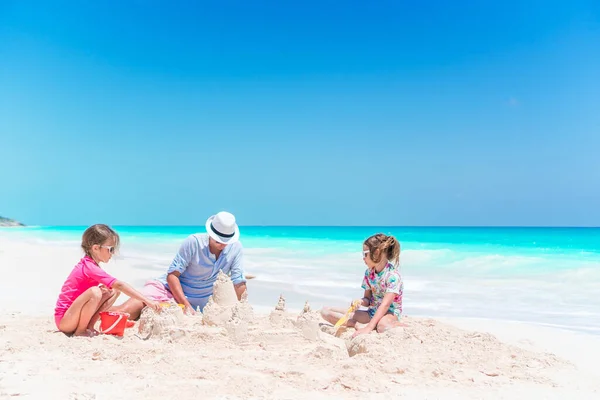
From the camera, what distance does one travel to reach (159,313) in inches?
159

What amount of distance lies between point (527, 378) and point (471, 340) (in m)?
0.86

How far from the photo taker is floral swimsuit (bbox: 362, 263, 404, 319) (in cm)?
453

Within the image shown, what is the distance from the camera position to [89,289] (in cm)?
393

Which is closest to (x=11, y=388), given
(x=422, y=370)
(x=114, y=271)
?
(x=422, y=370)

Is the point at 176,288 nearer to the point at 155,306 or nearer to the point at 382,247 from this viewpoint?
the point at 155,306

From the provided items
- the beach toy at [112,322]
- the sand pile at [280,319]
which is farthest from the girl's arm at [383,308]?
the beach toy at [112,322]

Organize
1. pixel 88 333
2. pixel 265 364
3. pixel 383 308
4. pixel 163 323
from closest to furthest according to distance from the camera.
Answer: pixel 265 364 → pixel 163 323 → pixel 88 333 → pixel 383 308

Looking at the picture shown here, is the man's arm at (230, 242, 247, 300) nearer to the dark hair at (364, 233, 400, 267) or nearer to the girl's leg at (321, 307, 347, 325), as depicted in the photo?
the girl's leg at (321, 307, 347, 325)

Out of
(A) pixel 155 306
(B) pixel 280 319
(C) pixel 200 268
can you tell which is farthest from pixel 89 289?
(B) pixel 280 319

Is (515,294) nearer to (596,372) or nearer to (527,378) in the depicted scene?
(596,372)

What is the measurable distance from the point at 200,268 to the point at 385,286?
1.65 m

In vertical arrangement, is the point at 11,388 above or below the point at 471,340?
below

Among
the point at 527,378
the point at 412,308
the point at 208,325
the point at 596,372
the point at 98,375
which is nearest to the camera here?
the point at 98,375

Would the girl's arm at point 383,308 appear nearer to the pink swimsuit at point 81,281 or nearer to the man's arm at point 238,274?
the man's arm at point 238,274
